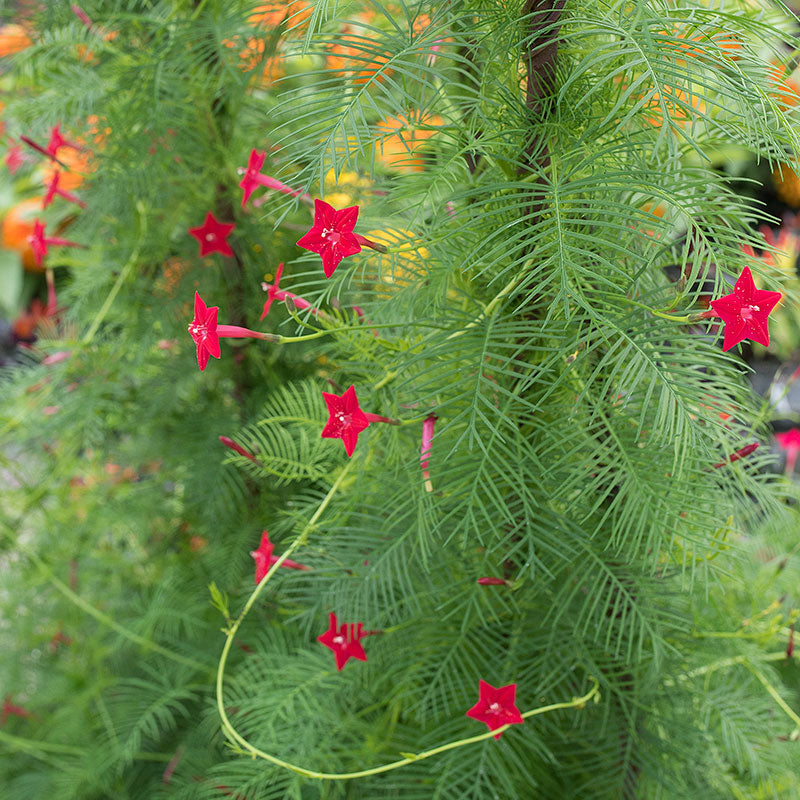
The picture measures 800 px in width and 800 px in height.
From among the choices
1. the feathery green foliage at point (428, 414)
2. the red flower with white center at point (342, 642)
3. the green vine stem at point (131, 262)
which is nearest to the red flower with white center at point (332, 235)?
the feathery green foliage at point (428, 414)

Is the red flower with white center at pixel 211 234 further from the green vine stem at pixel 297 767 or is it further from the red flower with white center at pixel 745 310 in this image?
the red flower with white center at pixel 745 310

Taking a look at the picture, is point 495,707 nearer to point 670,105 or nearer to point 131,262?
point 670,105

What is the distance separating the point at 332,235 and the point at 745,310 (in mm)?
213

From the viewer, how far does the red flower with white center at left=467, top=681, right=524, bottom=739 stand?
0.48 metres

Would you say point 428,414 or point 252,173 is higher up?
point 252,173

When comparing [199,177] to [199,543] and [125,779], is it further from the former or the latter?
[125,779]

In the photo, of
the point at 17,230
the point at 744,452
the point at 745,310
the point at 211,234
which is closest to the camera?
the point at 745,310

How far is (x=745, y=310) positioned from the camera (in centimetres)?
39

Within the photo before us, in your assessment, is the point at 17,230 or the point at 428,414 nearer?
the point at 428,414

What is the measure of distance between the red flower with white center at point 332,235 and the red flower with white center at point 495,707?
271mm

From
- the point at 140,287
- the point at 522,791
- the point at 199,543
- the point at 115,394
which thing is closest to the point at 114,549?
the point at 199,543

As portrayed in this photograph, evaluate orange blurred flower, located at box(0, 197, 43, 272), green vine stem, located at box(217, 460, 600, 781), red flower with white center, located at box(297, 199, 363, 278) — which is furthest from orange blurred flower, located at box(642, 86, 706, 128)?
orange blurred flower, located at box(0, 197, 43, 272)

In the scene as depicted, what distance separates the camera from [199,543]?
1028mm

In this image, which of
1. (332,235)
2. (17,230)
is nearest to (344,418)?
(332,235)
